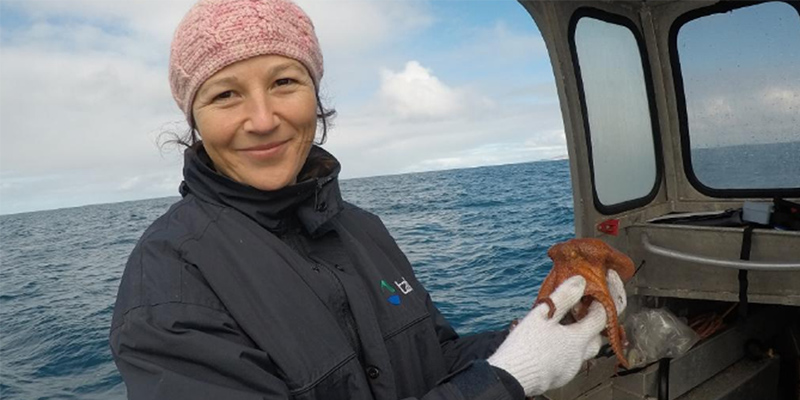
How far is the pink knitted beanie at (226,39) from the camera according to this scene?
1367 millimetres

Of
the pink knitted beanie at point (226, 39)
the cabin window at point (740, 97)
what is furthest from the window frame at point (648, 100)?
the pink knitted beanie at point (226, 39)

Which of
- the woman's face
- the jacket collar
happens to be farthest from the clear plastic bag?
the woman's face

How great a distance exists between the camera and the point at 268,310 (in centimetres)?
134

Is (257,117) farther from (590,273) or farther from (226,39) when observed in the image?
(590,273)

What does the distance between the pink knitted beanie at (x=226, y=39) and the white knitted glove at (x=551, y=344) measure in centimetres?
104

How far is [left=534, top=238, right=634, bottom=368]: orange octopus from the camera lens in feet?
7.13

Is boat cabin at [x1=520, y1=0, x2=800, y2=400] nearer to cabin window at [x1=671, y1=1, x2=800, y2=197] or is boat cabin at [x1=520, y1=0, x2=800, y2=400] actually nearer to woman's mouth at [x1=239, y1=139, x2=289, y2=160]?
cabin window at [x1=671, y1=1, x2=800, y2=197]

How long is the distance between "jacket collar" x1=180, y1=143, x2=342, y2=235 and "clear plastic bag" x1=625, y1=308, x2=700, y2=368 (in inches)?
116

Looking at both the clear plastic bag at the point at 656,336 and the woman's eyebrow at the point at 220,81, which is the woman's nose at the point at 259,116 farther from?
the clear plastic bag at the point at 656,336

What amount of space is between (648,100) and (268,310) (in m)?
3.75

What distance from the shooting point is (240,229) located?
1436 millimetres

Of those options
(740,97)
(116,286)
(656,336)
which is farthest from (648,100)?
(116,286)

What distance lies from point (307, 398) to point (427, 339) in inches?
20.4

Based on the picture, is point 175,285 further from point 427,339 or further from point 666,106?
point 666,106
